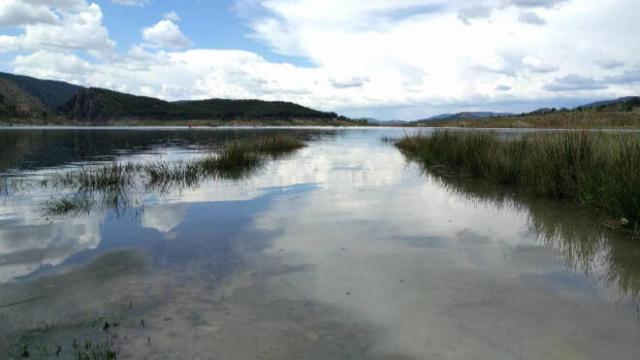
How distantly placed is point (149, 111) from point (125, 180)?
139973 mm

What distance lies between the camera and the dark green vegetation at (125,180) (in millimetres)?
11219

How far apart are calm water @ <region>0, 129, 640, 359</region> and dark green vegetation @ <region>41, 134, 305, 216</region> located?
31 cm

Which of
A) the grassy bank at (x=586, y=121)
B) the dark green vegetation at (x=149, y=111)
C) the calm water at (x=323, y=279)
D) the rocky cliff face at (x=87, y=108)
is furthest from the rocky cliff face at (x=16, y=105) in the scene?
the calm water at (x=323, y=279)

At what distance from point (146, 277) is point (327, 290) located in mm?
2168

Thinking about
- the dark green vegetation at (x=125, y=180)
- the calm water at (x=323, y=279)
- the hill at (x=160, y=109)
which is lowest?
the calm water at (x=323, y=279)

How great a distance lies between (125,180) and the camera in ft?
49.1

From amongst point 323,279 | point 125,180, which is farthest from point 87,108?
point 323,279

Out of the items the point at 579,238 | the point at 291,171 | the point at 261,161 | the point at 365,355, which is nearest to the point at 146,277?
the point at 365,355

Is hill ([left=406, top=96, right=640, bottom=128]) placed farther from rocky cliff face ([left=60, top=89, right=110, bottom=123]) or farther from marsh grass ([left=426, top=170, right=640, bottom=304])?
rocky cliff face ([left=60, top=89, right=110, bottom=123])

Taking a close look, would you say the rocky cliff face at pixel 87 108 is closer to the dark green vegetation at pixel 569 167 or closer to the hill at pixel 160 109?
the hill at pixel 160 109

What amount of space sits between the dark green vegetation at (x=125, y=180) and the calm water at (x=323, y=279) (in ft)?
1.01

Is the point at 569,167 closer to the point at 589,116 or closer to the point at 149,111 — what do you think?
the point at 589,116

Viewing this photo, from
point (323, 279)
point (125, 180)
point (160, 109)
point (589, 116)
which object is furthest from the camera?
point (160, 109)

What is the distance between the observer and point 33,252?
745cm
